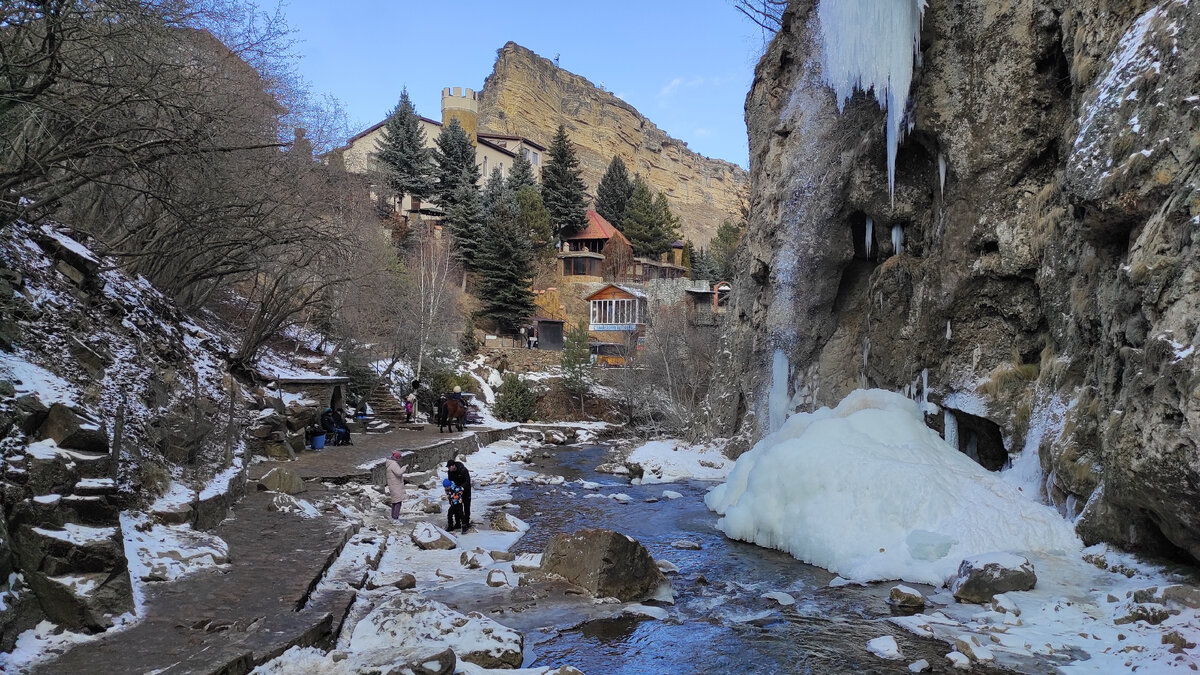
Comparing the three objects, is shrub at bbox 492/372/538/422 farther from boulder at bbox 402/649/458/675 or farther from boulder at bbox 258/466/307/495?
boulder at bbox 402/649/458/675

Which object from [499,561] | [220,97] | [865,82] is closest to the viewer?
[499,561]

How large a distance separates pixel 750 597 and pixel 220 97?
12.7 metres

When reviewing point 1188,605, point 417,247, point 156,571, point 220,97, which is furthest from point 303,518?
point 417,247

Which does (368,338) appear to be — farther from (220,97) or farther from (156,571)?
(156,571)

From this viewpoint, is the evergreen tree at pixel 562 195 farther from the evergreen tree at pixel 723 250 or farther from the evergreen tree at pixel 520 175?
the evergreen tree at pixel 723 250

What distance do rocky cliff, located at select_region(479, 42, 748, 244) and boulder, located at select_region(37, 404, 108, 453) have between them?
8348cm

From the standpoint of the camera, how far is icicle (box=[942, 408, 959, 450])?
1380 cm

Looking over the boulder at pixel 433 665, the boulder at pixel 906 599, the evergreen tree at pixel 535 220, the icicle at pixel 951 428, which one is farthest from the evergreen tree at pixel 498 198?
the boulder at pixel 433 665

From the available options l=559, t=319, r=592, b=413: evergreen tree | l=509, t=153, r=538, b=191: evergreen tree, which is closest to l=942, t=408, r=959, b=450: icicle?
l=559, t=319, r=592, b=413: evergreen tree

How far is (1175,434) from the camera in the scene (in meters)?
7.44

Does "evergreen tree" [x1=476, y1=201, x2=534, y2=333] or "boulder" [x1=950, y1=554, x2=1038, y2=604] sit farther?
"evergreen tree" [x1=476, y1=201, x2=534, y2=333]

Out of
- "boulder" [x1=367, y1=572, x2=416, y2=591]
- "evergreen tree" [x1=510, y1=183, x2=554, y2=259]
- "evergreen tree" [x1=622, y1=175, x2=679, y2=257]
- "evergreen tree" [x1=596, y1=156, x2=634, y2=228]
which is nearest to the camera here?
"boulder" [x1=367, y1=572, x2=416, y2=591]

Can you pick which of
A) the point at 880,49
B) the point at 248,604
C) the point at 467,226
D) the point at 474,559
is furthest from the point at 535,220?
the point at 248,604

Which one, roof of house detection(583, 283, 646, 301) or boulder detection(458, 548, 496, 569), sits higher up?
roof of house detection(583, 283, 646, 301)
